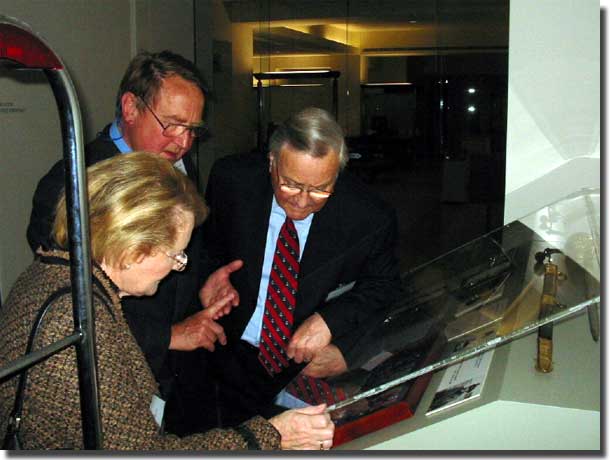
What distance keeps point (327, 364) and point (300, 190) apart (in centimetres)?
61

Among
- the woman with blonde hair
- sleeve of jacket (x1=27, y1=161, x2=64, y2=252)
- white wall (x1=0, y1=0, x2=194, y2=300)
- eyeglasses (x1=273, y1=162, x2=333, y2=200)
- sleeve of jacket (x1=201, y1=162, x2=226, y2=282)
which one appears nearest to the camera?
the woman with blonde hair

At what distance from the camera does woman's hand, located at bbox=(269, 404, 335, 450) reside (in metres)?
1.34

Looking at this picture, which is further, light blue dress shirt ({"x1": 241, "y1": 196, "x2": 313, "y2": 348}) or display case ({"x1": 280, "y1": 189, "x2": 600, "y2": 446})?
light blue dress shirt ({"x1": 241, "y1": 196, "x2": 313, "y2": 348})

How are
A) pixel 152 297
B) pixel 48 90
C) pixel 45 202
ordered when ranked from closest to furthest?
pixel 45 202 → pixel 152 297 → pixel 48 90

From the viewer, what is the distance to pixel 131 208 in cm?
131

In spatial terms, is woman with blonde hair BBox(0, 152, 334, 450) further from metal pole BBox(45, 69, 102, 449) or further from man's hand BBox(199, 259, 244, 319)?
man's hand BBox(199, 259, 244, 319)

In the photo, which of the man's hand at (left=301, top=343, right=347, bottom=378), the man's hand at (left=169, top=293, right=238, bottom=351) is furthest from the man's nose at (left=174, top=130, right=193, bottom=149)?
the man's hand at (left=301, top=343, right=347, bottom=378)

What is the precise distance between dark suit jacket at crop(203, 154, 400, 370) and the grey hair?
0.69 ft

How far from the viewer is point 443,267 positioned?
76.5 inches

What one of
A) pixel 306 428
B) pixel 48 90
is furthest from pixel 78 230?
pixel 48 90

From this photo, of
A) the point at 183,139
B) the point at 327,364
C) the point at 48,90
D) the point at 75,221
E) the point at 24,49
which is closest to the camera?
the point at 24,49

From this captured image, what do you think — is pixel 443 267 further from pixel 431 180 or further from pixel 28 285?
pixel 431 180

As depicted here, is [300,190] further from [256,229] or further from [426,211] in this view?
[426,211]

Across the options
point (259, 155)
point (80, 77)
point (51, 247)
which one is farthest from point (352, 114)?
point (51, 247)
